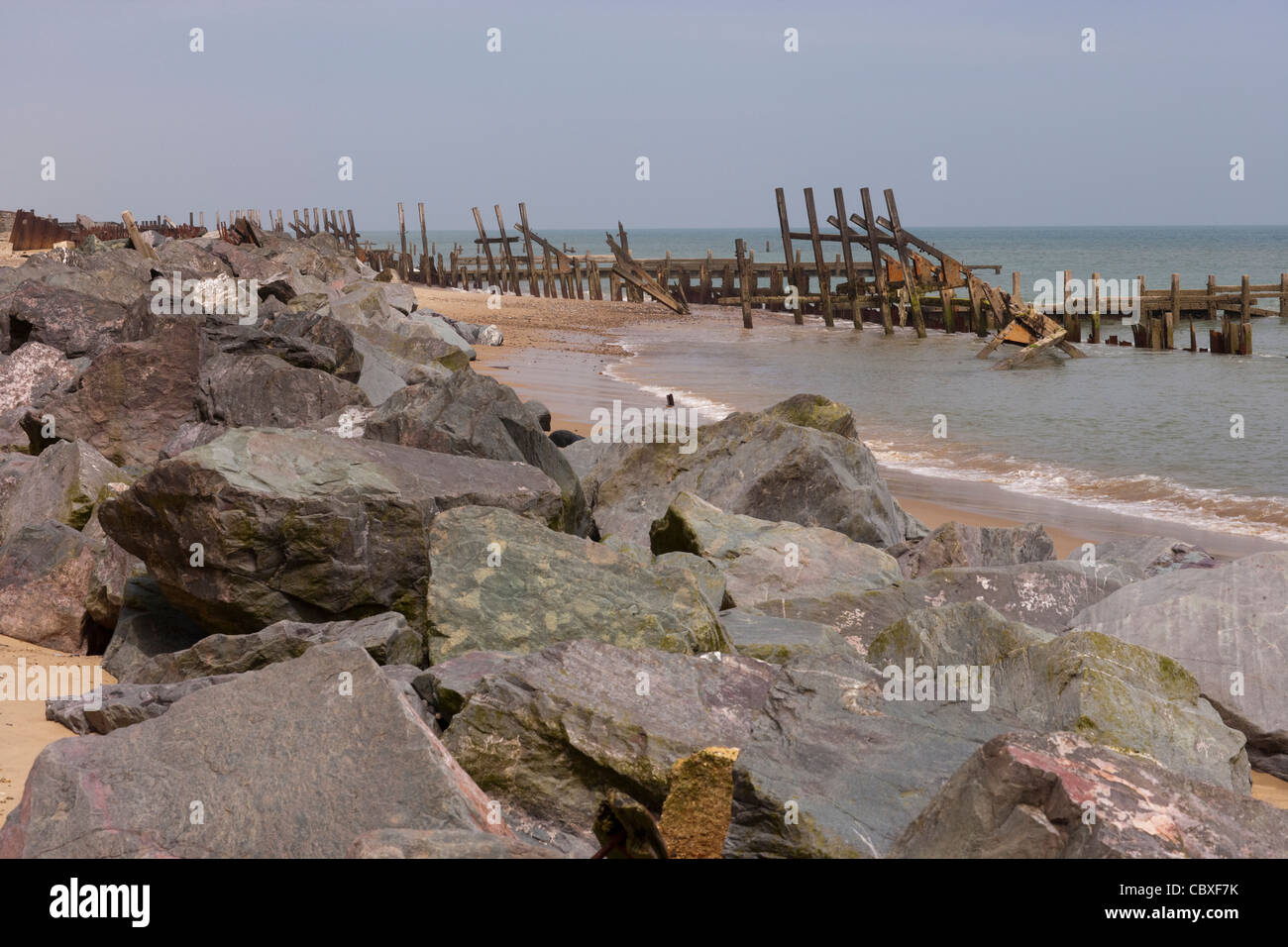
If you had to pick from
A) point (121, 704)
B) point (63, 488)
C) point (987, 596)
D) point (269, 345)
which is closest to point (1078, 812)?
point (121, 704)

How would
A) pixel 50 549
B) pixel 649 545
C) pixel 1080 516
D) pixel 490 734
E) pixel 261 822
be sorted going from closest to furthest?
1. pixel 261 822
2. pixel 490 734
3. pixel 50 549
4. pixel 649 545
5. pixel 1080 516

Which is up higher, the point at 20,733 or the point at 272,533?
the point at 272,533

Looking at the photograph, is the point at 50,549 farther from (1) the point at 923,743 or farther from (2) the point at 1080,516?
(2) the point at 1080,516

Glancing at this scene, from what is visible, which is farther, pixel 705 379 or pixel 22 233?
pixel 22 233

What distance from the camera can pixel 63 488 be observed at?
259 inches

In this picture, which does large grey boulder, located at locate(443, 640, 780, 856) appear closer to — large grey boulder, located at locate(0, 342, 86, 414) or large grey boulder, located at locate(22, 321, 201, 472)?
large grey boulder, located at locate(22, 321, 201, 472)

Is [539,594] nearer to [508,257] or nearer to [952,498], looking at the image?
[952,498]

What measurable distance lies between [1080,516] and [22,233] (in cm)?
3321

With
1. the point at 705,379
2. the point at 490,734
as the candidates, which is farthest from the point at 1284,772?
the point at 705,379

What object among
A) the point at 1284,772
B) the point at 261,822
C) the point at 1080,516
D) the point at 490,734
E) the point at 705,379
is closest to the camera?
the point at 261,822

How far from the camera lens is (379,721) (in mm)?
3465

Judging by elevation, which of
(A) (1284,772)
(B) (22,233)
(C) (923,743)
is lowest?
(A) (1284,772)

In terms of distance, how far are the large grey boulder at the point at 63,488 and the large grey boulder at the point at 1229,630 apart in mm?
5116

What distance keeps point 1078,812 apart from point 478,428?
16.1 ft
